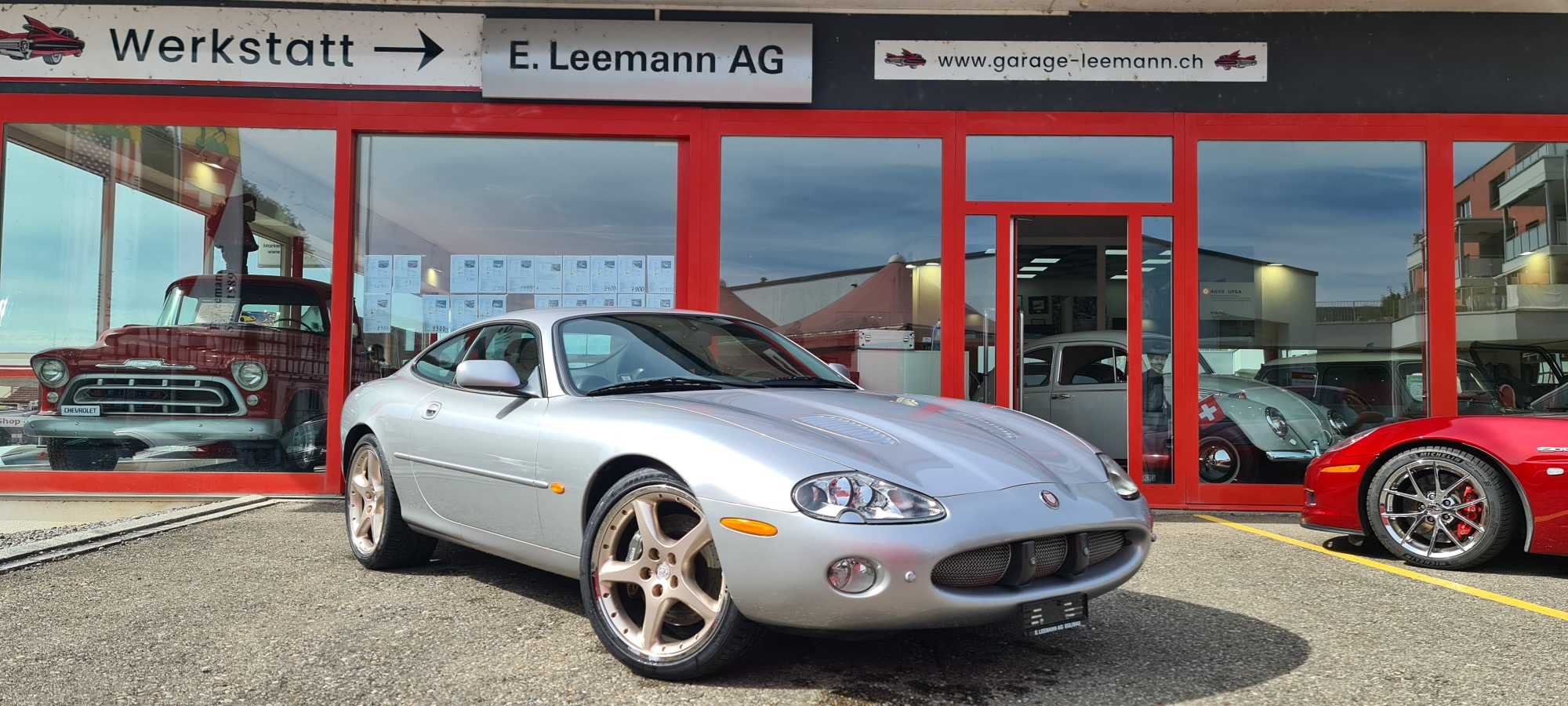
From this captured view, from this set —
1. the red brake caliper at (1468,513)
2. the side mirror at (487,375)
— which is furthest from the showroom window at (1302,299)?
the side mirror at (487,375)

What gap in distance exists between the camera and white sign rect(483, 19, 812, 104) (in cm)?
823

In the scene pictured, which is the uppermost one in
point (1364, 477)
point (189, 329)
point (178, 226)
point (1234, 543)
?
point (178, 226)

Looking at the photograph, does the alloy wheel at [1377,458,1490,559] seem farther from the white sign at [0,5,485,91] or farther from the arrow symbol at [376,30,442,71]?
the arrow symbol at [376,30,442,71]

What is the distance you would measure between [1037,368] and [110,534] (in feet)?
21.7

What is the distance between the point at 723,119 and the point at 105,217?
512 cm

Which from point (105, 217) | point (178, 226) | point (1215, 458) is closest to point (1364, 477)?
point (1215, 458)

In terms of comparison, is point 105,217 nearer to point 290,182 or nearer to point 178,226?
point 178,226

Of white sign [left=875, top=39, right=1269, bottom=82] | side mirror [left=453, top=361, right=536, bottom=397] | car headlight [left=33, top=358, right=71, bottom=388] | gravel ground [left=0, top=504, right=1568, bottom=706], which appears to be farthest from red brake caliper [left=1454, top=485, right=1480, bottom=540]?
car headlight [left=33, top=358, right=71, bottom=388]

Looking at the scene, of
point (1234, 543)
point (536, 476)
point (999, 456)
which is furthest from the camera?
point (1234, 543)

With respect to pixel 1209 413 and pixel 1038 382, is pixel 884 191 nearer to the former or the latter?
pixel 1038 382

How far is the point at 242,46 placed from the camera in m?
8.22

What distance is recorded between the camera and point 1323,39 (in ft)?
27.0

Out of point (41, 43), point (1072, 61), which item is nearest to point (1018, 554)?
point (1072, 61)

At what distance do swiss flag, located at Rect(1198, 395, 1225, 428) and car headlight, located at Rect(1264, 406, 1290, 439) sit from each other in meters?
0.33
